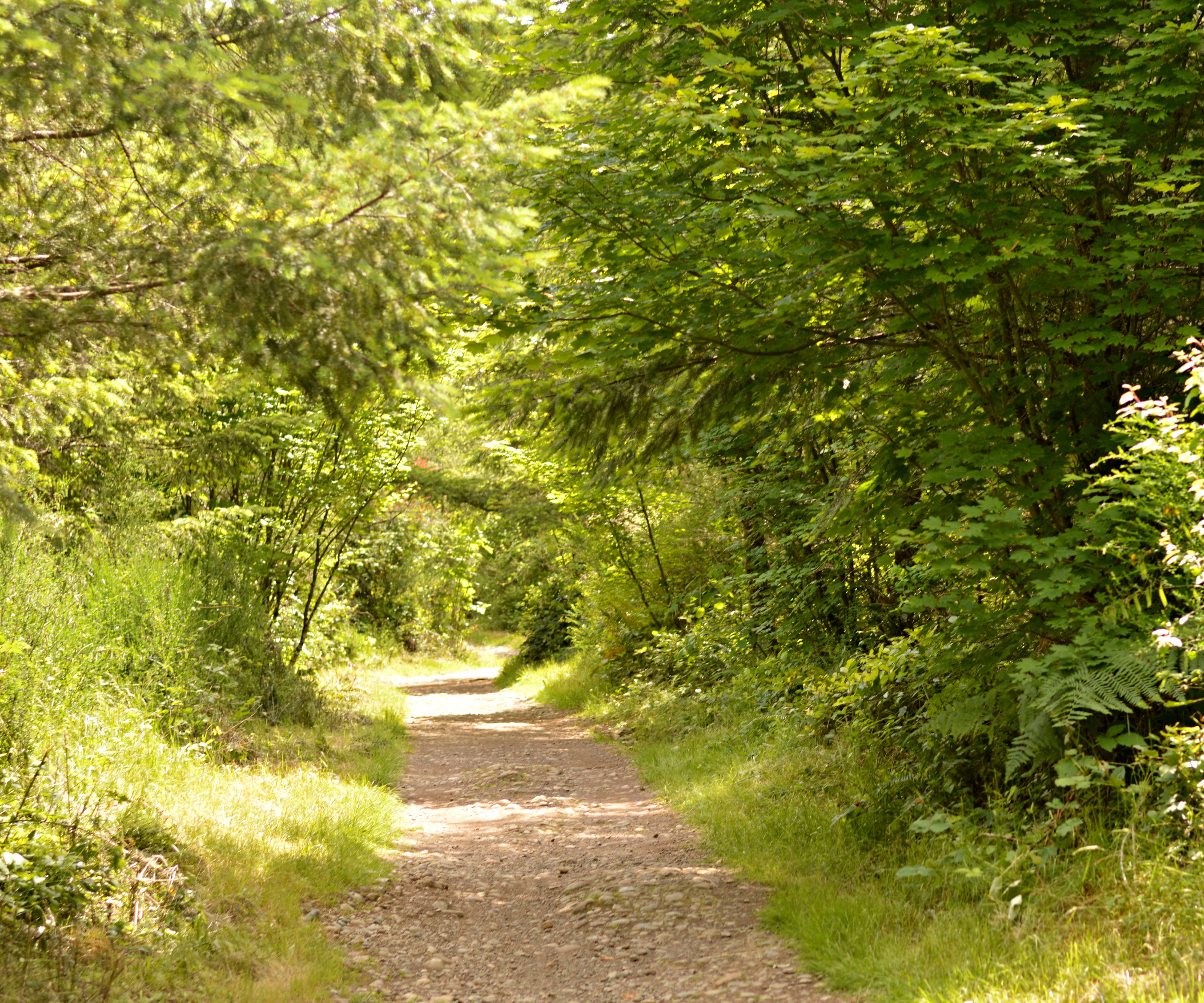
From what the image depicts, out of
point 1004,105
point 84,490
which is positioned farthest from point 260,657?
point 1004,105

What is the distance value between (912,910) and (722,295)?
12.3ft

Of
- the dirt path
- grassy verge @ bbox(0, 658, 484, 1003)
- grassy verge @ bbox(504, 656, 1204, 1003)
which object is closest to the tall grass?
grassy verge @ bbox(0, 658, 484, 1003)

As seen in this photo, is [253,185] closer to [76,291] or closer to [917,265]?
[76,291]

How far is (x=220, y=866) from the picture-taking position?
18.4 ft

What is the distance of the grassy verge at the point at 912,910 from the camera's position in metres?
3.80

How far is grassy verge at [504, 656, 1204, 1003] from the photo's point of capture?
380cm

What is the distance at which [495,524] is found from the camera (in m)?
26.0

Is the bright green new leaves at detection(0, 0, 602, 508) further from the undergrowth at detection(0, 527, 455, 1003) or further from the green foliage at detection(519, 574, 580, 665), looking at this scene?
the green foliage at detection(519, 574, 580, 665)

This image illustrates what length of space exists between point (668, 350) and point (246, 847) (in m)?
4.29

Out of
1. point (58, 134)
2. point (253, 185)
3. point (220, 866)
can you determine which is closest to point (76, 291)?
point (58, 134)

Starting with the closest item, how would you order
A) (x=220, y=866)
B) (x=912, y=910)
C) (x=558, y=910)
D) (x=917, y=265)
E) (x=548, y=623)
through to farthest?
(x=912, y=910), (x=917, y=265), (x=220, y=866), (x=558, y=910), (x=548, y=623)

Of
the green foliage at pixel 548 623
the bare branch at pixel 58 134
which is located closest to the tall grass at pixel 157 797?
the bare branch at pixel 58 134

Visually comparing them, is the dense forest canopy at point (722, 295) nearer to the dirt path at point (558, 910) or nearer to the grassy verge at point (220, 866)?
the grassy verge at point (220, 866)

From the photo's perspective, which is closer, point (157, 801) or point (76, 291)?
point (76, 291)
